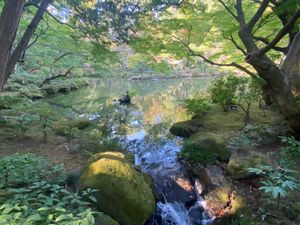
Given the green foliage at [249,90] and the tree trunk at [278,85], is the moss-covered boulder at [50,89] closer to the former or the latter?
the green foliage at [249,90]

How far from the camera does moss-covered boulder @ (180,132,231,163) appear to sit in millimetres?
5426

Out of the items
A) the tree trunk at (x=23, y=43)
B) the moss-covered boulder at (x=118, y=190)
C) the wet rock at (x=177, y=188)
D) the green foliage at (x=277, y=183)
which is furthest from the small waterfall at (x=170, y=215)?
the tree trunk at (x=23, y=43)

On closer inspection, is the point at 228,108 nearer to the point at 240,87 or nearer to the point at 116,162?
the point at 240,87

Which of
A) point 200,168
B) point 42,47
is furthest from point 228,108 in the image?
point 42,47

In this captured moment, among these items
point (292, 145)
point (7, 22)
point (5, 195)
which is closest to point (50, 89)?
point (7, 22)

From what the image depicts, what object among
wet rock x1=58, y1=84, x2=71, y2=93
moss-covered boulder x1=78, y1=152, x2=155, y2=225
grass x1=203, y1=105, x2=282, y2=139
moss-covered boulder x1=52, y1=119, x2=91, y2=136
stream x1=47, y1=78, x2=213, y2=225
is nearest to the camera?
moss-covered boulder x1=78, y1=152, x2=155, y2=225

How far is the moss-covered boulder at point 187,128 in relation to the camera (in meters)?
8.02

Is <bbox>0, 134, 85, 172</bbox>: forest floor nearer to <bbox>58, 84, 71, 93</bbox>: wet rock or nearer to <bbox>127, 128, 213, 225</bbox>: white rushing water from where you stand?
<bbox>127, 128, 213, 225</bbox>: white rushing water

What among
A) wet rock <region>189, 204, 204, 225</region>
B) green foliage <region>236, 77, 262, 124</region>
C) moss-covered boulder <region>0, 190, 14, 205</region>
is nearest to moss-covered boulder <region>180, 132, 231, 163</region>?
wet rock <region>189, 204, 204, 225</region>

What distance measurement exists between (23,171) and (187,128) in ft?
17.2

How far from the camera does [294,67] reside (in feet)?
20.9

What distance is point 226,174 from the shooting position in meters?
5.01

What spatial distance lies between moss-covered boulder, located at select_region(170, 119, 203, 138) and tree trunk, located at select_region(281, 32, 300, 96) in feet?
9.08

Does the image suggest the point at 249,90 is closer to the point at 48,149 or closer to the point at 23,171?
the point at 48,149
